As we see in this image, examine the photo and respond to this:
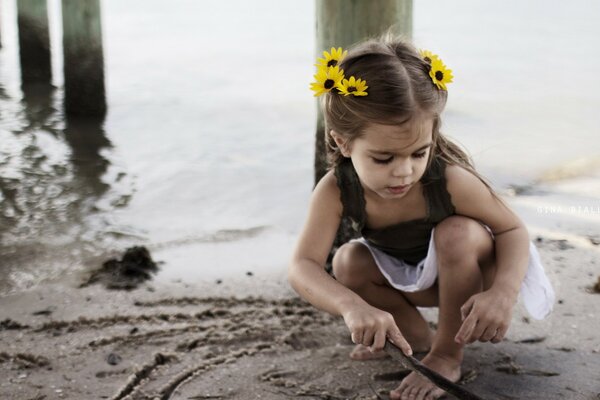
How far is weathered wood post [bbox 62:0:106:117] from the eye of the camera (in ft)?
23.0

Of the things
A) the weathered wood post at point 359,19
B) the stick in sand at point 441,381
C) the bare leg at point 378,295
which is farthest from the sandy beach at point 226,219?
the weathered wood post at point 359,19

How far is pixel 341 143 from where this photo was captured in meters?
2.51

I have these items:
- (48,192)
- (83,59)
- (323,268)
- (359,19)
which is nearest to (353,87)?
(323,268)

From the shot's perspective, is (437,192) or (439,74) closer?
(439,74)

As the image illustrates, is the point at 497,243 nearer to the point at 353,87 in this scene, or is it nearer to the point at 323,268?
the point at 323,268

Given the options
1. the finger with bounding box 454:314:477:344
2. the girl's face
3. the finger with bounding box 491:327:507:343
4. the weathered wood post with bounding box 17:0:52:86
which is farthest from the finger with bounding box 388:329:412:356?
the weathered wood post with bounding box 17:0:52:86

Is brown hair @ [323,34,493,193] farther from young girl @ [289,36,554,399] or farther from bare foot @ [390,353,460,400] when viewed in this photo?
bare foot @ [390,353,460,400]

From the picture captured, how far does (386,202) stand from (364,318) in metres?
0.51

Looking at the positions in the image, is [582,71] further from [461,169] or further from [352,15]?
[461,169]

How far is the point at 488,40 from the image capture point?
37.8 feet

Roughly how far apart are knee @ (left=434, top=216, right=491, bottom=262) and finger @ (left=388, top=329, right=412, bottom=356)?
401 mm

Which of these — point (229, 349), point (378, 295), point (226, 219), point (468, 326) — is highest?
point (468, 326)

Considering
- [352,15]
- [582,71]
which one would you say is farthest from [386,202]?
[582,71]

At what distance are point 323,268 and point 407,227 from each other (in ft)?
1.00
